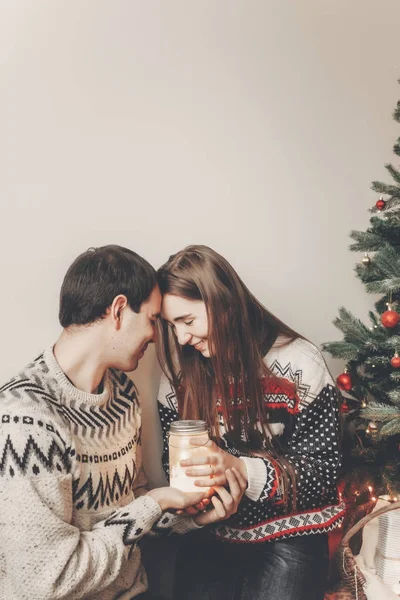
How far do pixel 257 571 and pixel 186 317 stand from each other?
2.03 feet

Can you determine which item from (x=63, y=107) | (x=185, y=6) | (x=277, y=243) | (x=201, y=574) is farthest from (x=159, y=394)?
(x=185, y=6)

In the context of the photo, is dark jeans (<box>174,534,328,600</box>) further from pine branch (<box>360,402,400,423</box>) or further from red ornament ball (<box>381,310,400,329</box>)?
red ornament ball (<box>381,310,400,329</box>)

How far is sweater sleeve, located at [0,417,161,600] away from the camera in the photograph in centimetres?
88

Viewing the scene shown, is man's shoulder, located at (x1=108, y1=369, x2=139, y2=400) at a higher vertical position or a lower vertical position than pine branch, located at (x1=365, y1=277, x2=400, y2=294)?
lower

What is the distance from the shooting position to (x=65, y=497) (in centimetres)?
96

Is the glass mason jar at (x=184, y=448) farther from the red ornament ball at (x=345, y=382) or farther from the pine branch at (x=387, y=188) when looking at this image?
the pine branch at (x=387, y=188)

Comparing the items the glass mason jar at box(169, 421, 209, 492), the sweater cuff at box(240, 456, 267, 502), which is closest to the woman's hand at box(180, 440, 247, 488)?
the glass mason jar at box(169, 421, 209, 492)

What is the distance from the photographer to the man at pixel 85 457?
0.88m

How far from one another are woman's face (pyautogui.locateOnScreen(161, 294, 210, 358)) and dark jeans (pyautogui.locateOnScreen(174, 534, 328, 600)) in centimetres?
53

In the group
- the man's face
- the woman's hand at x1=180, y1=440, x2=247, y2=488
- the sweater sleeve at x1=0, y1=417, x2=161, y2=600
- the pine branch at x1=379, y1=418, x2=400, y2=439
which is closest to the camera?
the sweater sleeve at x1=0, y1=417, x2=161, y2=600

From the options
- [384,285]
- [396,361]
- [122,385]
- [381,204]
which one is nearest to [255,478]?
[122,385]

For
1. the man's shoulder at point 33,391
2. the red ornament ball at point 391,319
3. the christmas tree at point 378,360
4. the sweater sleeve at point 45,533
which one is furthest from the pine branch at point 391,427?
the man's shoulder at point 33,391

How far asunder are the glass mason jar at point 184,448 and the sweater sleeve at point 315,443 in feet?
0.86

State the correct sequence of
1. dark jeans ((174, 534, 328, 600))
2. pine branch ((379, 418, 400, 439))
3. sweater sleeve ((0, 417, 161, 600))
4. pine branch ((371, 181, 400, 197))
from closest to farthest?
sweater sleeve ((0, 417, 161, 600)), dark jeans ((174, 534, 328, 600)), pine branch ((379, 418, 400, 439)), pine branch ((371, 181, 400, 197))
